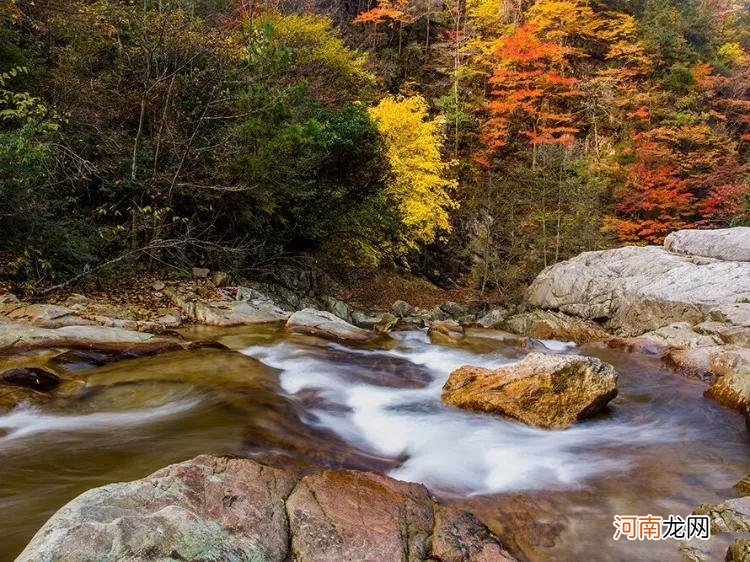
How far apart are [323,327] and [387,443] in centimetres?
427

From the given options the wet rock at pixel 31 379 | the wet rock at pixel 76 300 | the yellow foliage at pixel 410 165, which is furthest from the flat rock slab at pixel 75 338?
the yellow foliage at pixel 410 165

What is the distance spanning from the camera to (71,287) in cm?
807

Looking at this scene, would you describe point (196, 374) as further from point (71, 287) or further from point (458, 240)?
point (458, 240)

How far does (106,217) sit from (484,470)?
8.84 metres

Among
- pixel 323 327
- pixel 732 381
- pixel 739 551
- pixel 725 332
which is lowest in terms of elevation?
pixel 323 327

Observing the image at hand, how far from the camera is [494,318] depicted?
15.3 m

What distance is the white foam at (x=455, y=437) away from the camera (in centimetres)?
431

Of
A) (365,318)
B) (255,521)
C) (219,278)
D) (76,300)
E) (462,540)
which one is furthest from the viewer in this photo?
(365,318)

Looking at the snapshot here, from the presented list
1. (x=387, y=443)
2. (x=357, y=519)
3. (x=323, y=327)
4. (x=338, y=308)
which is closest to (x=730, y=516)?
(x=357, y=519)

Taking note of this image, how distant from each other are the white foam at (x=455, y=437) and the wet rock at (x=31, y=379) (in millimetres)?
2396

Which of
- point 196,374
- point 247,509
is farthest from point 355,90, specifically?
point 247,509

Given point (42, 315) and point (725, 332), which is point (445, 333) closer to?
point (725, 332)

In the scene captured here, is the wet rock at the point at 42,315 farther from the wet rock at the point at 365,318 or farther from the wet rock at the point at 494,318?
the wet rock at the point at 494,318

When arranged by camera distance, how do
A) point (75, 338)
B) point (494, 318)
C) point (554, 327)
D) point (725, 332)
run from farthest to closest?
point (494, 318) < point (554, 327) < point (725, 332) < point (75, 338)
